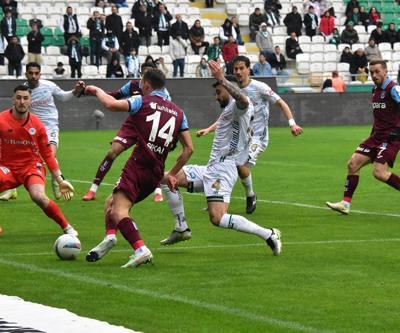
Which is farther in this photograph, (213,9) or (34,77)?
(213,9)

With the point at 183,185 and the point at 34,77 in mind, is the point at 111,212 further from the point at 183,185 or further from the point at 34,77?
the point at 34,77

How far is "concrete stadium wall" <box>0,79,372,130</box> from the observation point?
130 feet

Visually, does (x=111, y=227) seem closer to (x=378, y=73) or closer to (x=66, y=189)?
(x=66, y=189)

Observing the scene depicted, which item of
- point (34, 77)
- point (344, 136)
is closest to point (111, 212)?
point (34, 77)

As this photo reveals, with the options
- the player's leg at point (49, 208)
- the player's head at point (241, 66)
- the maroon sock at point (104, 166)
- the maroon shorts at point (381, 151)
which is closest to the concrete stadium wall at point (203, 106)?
the maroon sock at point (104, 166)

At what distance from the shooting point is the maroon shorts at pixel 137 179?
12852 mm

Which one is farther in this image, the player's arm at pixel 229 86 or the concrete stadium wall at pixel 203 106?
the concrete stadium wall at pixel 203 106

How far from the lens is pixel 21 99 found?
14.8 metres

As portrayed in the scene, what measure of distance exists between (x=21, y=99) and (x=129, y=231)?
3.04 metres

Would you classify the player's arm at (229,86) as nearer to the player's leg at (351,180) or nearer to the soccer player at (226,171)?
the soccer player at (226,171)

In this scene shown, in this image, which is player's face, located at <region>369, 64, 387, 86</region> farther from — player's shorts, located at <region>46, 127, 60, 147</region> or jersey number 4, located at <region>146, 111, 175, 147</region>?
player's shorts, located at <region>46, 127, 60, 147</region>

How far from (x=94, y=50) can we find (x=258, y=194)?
21217mm

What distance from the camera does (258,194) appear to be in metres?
21.4

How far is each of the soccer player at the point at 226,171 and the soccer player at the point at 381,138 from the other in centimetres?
338
